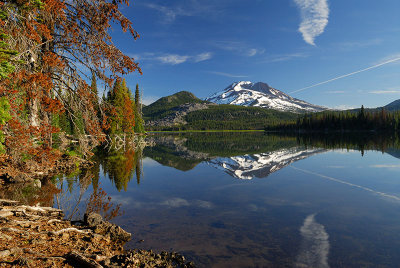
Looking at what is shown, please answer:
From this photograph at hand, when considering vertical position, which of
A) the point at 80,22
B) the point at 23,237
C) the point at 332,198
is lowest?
the point at 332,198

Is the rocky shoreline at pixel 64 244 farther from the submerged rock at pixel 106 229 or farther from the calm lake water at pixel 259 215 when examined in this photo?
the calm lake water at pixel 259 215

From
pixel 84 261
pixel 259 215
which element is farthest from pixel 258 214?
pixel 84 261

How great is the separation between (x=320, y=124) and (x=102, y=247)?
14092cm

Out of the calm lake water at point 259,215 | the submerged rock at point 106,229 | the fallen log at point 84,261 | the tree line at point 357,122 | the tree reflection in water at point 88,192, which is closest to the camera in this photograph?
the fallen log at point 84,261

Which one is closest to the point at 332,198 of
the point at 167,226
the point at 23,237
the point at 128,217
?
the point at 167,226

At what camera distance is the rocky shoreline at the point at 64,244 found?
505 cm

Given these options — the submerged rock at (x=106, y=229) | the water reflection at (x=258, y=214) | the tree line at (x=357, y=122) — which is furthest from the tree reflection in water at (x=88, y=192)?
the tree line at (x=357, y=122)

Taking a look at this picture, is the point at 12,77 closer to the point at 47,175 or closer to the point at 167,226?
the point at 167,226

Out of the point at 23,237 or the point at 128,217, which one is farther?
the point at 128,217

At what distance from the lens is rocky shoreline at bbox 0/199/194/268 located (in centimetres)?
505

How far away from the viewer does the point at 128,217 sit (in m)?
9.87

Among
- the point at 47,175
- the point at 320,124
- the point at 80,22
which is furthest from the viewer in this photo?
the point at 320,124

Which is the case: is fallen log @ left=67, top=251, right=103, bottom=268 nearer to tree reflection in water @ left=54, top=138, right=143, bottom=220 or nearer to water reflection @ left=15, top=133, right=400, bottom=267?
water reflection @ left=15, top=133, right=400, bottom=267

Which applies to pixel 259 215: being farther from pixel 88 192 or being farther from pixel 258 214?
pixel 88 192
